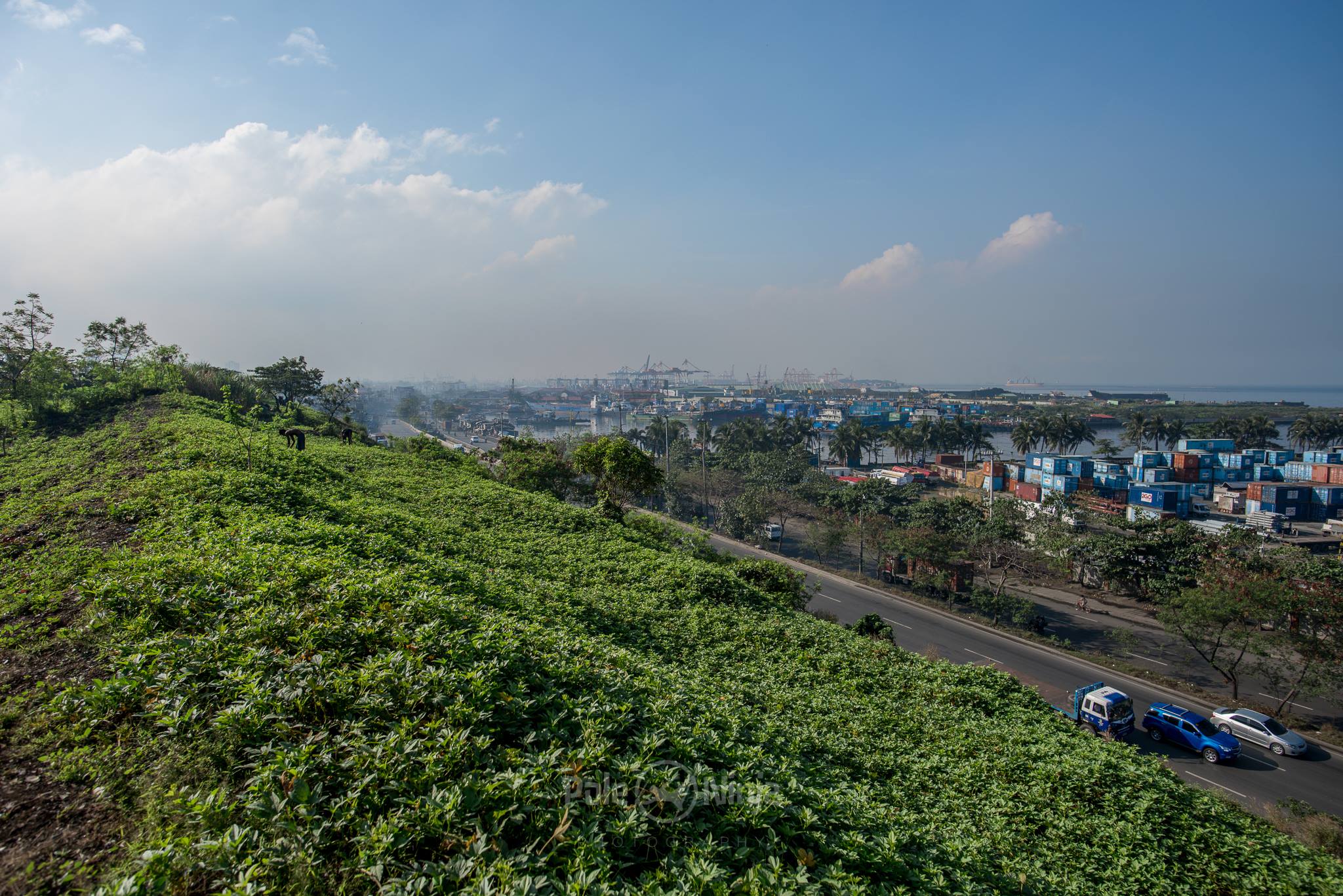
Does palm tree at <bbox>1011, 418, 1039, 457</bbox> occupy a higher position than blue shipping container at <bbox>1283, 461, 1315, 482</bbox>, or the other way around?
palm tree at <bbox>1011, 418, 1039, 457</bbox>

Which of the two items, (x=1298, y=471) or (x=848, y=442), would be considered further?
(x=848, y=442)

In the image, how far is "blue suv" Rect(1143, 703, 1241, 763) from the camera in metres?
10.0

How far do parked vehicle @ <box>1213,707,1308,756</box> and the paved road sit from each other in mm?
159

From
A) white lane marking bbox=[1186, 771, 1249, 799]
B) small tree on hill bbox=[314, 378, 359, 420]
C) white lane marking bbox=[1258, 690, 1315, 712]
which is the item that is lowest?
white lane marking bbox=[1258, 690, 1315, 712]

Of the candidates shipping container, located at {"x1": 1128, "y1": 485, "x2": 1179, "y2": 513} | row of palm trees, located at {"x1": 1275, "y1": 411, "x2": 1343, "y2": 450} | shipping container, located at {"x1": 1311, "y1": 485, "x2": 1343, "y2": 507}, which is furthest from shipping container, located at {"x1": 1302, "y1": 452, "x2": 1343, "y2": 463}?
row of palm trees, located at {"x1": 1275, "y1": 411, "x2": 1343, "y2": 450}

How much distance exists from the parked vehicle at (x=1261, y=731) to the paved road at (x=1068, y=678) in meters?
0.16

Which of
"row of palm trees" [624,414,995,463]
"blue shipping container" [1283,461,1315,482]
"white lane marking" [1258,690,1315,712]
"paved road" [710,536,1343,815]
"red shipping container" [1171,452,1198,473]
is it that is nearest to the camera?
"paved road" [710,536,1343,815]

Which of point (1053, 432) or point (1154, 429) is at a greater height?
point (1154, 429)

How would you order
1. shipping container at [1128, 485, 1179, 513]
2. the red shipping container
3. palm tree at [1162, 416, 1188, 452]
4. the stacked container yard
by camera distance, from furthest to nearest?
palm tree at [1162, 416, 1188, 452]
the red shipping container
the stacked container yard
shipping container at [1128, 485, 1179, 513]

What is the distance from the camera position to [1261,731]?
10.5m

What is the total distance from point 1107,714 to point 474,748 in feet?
39.6

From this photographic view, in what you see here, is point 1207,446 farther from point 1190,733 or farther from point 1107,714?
point 1107,714

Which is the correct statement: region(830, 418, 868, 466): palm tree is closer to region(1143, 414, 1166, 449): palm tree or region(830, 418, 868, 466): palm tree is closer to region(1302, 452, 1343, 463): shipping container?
region(1302, 452, 1343, 463): shipping container

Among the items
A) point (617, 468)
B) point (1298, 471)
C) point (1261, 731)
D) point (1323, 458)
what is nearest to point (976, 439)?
point (1298, 471)
